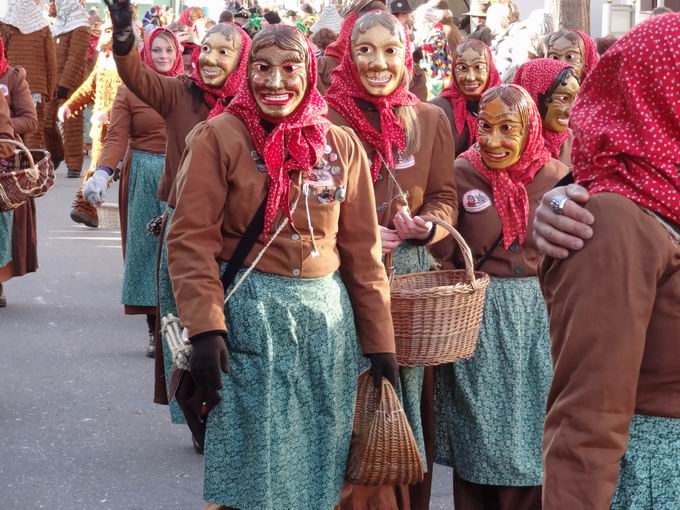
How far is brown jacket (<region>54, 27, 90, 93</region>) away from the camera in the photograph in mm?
15641

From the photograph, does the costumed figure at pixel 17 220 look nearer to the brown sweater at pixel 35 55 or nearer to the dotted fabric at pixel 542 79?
the dotted fabric at pixel 542 79

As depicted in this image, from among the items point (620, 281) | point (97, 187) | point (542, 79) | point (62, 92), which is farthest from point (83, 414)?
point (62, 92)

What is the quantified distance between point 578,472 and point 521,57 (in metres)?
8.12

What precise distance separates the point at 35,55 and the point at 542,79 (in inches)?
425

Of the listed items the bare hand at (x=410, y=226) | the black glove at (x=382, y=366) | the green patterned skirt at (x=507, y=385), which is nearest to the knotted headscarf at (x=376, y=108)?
the bare hand at (x=410, y=226)

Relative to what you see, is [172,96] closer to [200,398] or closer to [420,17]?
[200,398]

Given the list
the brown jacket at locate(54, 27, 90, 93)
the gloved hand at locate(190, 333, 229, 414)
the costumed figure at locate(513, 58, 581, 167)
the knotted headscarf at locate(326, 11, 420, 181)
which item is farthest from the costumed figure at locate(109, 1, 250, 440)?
the brown jacket at locate(54, 27, 90, 93)

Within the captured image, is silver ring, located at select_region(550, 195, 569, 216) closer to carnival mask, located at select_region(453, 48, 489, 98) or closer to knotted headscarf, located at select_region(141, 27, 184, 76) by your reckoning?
carnival mask, located at select_region(453, 48, 489, 98)

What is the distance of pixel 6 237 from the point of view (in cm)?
855

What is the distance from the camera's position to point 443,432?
4.64 meters

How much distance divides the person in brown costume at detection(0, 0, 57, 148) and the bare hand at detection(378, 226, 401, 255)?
437 inches

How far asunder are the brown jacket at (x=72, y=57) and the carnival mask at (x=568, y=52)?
32.9 ft

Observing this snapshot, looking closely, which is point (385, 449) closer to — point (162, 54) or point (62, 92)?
point (162, 54)

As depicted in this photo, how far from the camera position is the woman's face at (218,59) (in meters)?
6.04
